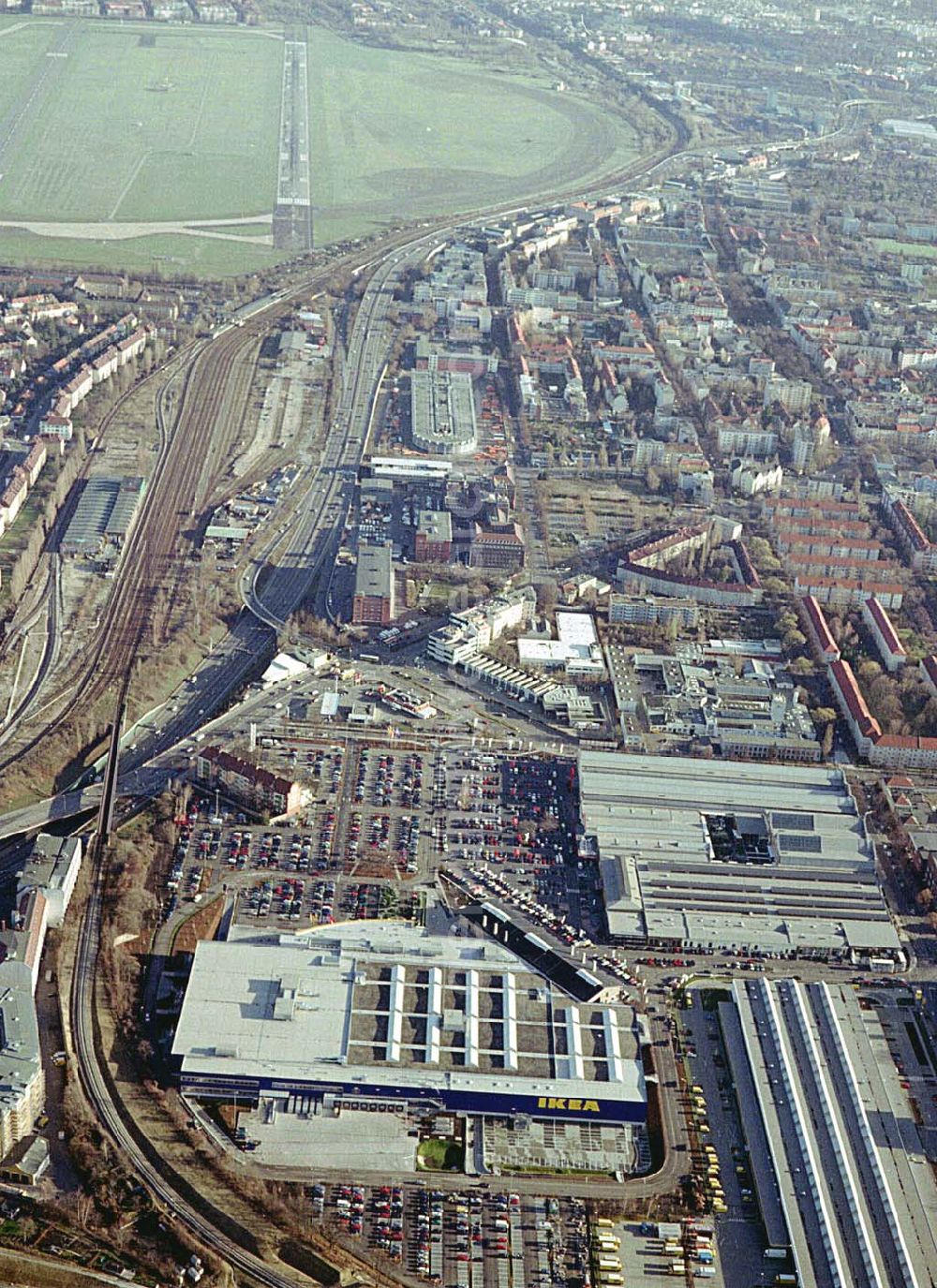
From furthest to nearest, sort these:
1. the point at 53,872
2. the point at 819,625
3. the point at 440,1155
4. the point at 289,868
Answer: the point at 819,625, the point at 289,868, the point at 53,872, the point at 440,1155

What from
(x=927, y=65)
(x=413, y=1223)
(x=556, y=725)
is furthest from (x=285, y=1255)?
(x=927, y=65)

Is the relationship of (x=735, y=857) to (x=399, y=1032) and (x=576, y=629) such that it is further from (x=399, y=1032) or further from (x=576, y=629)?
(x=576, y=629)

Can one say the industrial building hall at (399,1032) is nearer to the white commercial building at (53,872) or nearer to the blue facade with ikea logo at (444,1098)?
the blue facade with ikea logo at (444,1098)

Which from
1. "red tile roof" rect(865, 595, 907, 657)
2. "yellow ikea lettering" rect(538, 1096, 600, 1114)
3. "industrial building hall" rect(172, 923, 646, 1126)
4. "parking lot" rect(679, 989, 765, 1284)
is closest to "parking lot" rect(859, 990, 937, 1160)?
"parking lot" rect(679, 989, 765, 1284)

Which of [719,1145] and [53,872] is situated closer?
[719,1145]

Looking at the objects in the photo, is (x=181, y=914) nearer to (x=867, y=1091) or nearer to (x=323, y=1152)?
(x=323, y=1152)

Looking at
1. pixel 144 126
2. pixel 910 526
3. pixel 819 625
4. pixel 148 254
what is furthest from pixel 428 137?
pixel 819 625

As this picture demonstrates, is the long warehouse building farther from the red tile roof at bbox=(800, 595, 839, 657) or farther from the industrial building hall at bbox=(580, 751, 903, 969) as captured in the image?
the red tile roof at bbox=(800, 595, 839, 657)
